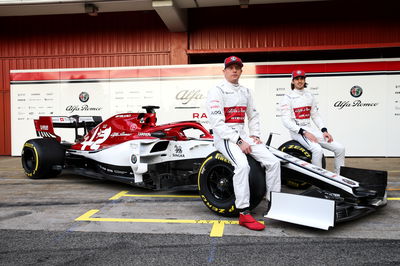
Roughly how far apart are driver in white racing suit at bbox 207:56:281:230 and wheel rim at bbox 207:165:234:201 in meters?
0.26

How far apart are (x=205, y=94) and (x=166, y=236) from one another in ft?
24.8

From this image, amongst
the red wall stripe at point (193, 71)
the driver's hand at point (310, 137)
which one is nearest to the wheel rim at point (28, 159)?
the red wall stripe at point (193, 71)

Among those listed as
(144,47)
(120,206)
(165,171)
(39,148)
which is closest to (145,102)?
(144,47)

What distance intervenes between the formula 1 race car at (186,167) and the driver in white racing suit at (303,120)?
0.24 meters

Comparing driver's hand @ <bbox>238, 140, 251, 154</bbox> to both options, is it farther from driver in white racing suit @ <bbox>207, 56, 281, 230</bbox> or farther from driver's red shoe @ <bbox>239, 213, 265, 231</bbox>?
driver's red shoe @ <bbox>239, 213, 265, 231</bbox>

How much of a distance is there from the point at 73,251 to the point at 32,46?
1141cm

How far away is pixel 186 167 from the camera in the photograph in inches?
218

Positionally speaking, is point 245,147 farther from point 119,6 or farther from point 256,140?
point 119,6

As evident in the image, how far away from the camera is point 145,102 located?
36.7 ft

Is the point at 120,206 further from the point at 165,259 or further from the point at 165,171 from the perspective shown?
the point at 165,259

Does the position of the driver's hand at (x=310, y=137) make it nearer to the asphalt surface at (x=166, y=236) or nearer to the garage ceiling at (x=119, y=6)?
the asphalt surface at (x=166, y=236)

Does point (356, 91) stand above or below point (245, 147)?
above

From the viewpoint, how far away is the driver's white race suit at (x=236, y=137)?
3945 millimetres

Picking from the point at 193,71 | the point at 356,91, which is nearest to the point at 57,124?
the point at 193,71
